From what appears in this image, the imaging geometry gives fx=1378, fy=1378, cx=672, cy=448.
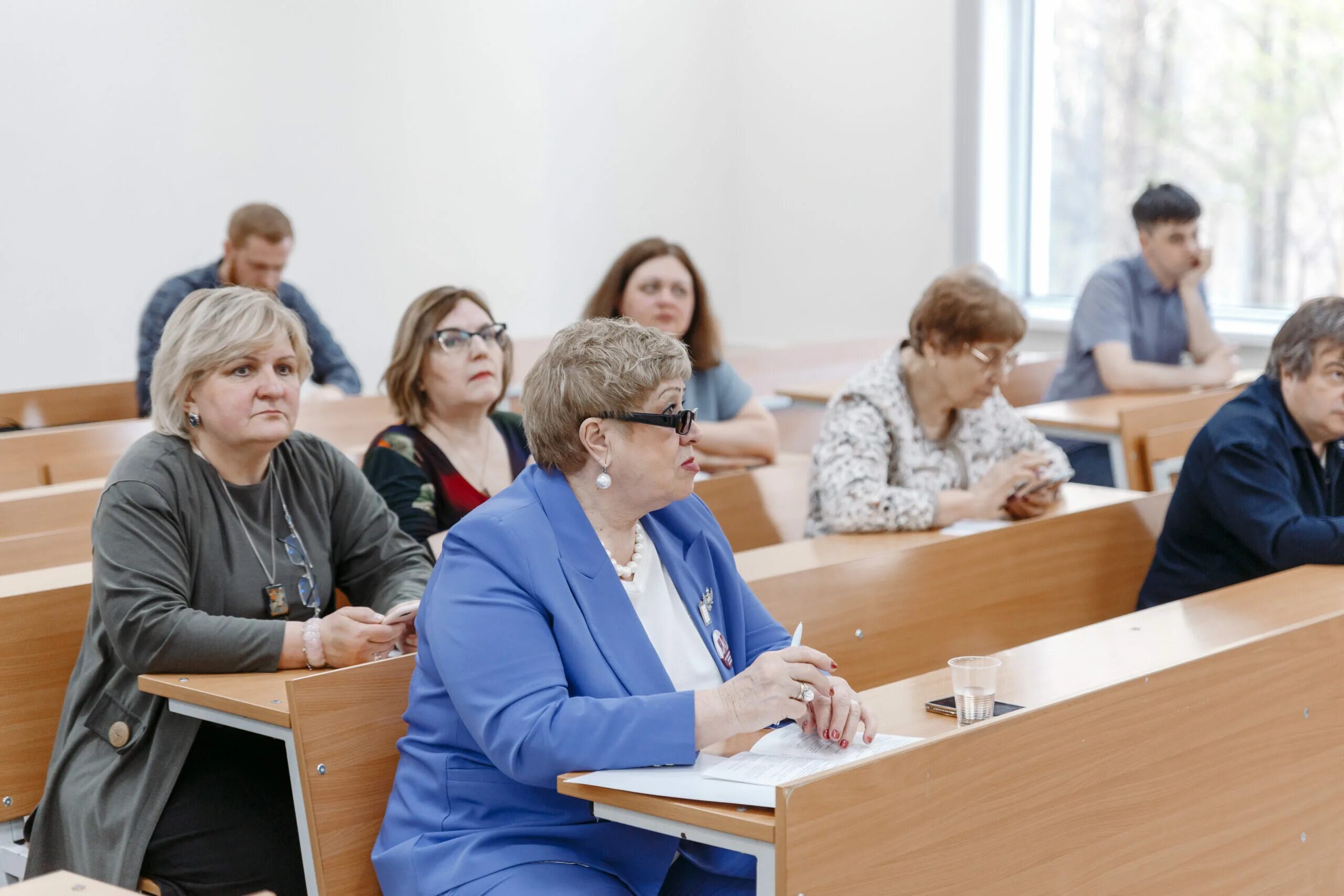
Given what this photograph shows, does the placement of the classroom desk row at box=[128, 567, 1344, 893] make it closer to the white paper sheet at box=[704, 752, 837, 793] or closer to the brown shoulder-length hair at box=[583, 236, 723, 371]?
the white paper sheet at box=[704, 752, 837, 793]

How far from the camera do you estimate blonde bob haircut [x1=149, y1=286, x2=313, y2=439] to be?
2.15 m

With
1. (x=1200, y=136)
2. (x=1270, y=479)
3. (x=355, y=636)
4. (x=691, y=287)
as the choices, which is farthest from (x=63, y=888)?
(x=1200, y=136)

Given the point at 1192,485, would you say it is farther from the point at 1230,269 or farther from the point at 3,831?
the point at 1230,269

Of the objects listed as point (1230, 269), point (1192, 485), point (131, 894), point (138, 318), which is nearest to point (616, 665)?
point (131, 894)

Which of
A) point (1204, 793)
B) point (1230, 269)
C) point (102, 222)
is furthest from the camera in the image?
point (1230, 269)

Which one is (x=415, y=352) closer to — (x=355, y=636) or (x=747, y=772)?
(x=355, y=636)

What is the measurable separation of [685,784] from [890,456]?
163 cm

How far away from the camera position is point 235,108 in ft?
20.7

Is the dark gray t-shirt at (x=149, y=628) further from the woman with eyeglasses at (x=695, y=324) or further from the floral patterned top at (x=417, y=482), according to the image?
the woman with eyeglasses at (x=695, y=324)

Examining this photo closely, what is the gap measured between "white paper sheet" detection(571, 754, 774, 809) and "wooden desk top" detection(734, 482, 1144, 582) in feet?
2.50

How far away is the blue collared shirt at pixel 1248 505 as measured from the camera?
8.52ft

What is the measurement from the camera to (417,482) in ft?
9.21

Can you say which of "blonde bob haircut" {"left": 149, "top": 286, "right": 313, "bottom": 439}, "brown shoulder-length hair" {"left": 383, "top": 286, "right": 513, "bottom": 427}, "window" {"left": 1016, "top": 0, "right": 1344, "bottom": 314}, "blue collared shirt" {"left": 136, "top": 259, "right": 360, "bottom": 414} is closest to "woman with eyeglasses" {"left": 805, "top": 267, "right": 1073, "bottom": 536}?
"brown shoulder-length hair" {"left": 383, "top": 286, "right": 513, "bottom": 427}

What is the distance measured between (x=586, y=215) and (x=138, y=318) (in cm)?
251
